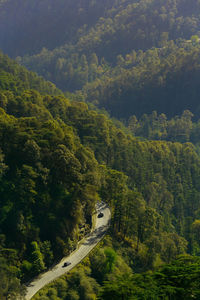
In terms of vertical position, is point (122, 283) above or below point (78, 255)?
above

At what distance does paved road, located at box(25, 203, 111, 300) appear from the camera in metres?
46.6

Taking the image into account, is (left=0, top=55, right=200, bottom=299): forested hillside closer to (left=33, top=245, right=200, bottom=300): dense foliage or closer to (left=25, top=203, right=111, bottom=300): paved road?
(left=25, top=203, right=111, bottom=300): paved road

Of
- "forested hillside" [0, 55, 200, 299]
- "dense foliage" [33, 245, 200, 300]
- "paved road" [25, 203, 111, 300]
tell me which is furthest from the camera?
"forested hillside" [0, 55, 200, 299]

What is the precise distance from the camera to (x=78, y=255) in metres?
53.2

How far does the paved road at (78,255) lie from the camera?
153 ft

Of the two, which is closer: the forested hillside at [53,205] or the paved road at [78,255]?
the paved road at [78,255]

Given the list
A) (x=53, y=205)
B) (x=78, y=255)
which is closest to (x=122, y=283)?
(x=78, y=255)

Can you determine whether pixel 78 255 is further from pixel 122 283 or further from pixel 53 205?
pixel 122 283

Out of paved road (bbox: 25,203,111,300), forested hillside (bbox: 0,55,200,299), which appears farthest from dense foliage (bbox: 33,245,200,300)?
forested hillside (bbox: 0,55,200,299)

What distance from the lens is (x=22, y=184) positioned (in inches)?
2009

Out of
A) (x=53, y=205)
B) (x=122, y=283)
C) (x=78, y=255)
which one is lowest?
(x=78, y=255)

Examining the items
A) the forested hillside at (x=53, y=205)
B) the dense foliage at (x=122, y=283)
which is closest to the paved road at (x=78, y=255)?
the dense foliage at (x=122, y=283)

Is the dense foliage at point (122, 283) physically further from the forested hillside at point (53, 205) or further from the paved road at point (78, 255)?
the forested hillside at point (53, 205)

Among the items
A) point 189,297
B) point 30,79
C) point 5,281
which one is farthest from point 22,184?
point 30,79
